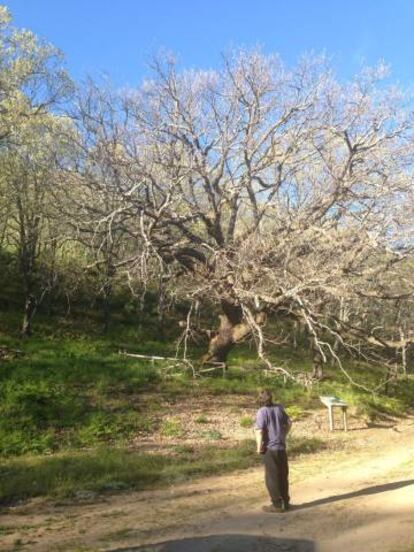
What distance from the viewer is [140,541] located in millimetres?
6402

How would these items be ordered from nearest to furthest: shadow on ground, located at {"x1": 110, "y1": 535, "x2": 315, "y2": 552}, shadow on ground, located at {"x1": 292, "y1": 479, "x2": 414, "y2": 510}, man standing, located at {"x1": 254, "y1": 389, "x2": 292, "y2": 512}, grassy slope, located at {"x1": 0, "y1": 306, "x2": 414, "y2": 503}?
shadow on ground, located at {"x1": 110, "y1": 535, "x2": 315, "y2": 552}, man standing, located at {"x1": 254, "y1": 389, "x2": 292, "y2": 512}, shadow on ground, located at {"x1": 292, "y1": 479, "x2": 414, "y2": 510}, grassy slope, located at {"x1": 0, "y1": 306, "x2": 414, "y2": 503}

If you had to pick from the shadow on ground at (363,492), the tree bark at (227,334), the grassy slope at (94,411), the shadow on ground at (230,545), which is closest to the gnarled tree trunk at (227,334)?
the tree bark at (227,334)

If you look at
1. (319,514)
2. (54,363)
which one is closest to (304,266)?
(54,363)

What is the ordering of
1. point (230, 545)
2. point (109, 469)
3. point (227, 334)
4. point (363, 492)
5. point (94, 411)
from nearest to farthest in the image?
point (230, 545) → point (363, 492) → point (109, 469) → point (94, 411) → point (227, 334)

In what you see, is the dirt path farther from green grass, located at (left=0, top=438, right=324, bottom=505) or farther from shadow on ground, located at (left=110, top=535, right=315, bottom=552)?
green grass, located at (left=0, top=438, right=324, bottom=505)

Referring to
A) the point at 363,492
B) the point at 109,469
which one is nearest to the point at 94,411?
the point at 109,469

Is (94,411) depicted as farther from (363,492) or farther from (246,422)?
(363,492)

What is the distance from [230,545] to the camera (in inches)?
239

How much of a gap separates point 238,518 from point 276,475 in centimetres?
73

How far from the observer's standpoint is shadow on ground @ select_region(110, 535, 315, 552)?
5.91m

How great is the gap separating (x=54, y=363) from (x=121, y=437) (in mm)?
5556

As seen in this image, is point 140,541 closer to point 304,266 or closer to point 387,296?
point 304,266

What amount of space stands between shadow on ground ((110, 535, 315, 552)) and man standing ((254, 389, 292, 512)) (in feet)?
3.95

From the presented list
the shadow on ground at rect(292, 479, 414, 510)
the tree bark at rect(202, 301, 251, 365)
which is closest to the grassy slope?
the tree bark at rect(202, 301, 251, 365)
